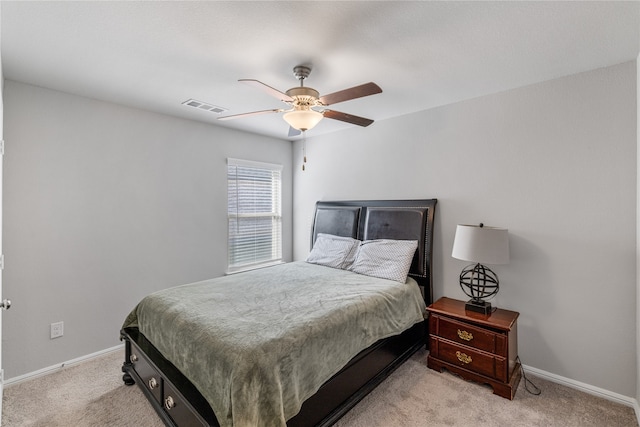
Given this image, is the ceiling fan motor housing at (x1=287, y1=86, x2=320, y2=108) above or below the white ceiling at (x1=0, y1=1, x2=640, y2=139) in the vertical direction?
below

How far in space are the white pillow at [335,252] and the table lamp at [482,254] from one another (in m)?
1.18

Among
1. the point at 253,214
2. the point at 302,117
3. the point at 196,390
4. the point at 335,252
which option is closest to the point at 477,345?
the point at 335,252

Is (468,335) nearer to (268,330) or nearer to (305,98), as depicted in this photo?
(268,330)

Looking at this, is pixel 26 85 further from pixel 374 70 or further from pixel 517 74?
pixel 517 74

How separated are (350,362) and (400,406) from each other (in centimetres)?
55

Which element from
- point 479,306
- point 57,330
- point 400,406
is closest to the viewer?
point 400,406

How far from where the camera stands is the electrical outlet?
270 centimetres

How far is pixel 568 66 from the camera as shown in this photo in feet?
7.48

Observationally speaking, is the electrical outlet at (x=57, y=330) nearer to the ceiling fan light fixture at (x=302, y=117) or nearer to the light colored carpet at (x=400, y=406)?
the light colored carpet at (x=400, y=406)

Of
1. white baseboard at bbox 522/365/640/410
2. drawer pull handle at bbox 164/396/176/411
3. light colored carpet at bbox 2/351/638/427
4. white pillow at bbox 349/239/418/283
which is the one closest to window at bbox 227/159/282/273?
white pillow at bbox 349/239/418/283

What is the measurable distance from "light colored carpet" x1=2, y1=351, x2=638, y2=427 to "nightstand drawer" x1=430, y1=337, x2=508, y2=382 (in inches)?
5.6

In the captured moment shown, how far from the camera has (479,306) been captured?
260cm

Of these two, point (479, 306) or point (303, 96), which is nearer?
point (303, 96)

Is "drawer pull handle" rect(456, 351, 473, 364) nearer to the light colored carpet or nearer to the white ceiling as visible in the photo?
the light colored carpet
